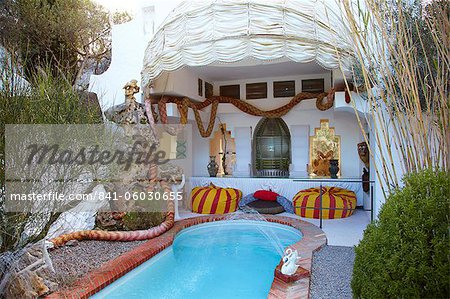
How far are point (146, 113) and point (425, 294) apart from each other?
23.4 feet

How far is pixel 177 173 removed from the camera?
836 cm

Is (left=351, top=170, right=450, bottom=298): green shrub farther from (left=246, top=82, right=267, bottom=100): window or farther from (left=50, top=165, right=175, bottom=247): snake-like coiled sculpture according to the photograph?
(left=246, top=82, right=267, bottom=100): window

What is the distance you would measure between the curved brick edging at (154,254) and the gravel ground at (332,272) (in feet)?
0.37

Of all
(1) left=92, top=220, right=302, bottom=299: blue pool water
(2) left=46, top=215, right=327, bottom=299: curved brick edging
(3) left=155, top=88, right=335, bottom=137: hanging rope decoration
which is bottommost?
(1) left=92, top=220, right=302, bottom=299: blue pool water

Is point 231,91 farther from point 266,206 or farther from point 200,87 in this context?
point 266,206

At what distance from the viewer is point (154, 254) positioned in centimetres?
580

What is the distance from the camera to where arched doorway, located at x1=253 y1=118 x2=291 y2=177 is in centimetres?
1180

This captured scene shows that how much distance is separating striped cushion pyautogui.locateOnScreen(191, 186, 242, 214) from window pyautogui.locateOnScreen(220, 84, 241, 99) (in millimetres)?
3885

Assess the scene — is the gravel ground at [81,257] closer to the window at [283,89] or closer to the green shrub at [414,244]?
the green shrub at [414,244]

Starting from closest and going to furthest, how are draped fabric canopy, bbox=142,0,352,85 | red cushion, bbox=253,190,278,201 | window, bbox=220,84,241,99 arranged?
draped fabric canopy, bbox=142,0,352,85
red cushion, bbox=253,190,278,201
window, bbox=220,84,241,99

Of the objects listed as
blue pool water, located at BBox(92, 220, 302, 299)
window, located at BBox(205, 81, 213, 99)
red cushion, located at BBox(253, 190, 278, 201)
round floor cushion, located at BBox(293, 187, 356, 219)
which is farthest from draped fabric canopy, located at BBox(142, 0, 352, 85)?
window, located at BBox(205, 81, 213, 99)

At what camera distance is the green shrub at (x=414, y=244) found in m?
2.16

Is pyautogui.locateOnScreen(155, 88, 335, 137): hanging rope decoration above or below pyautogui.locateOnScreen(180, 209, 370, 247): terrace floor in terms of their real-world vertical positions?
above

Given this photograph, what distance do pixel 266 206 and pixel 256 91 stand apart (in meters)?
4.41
